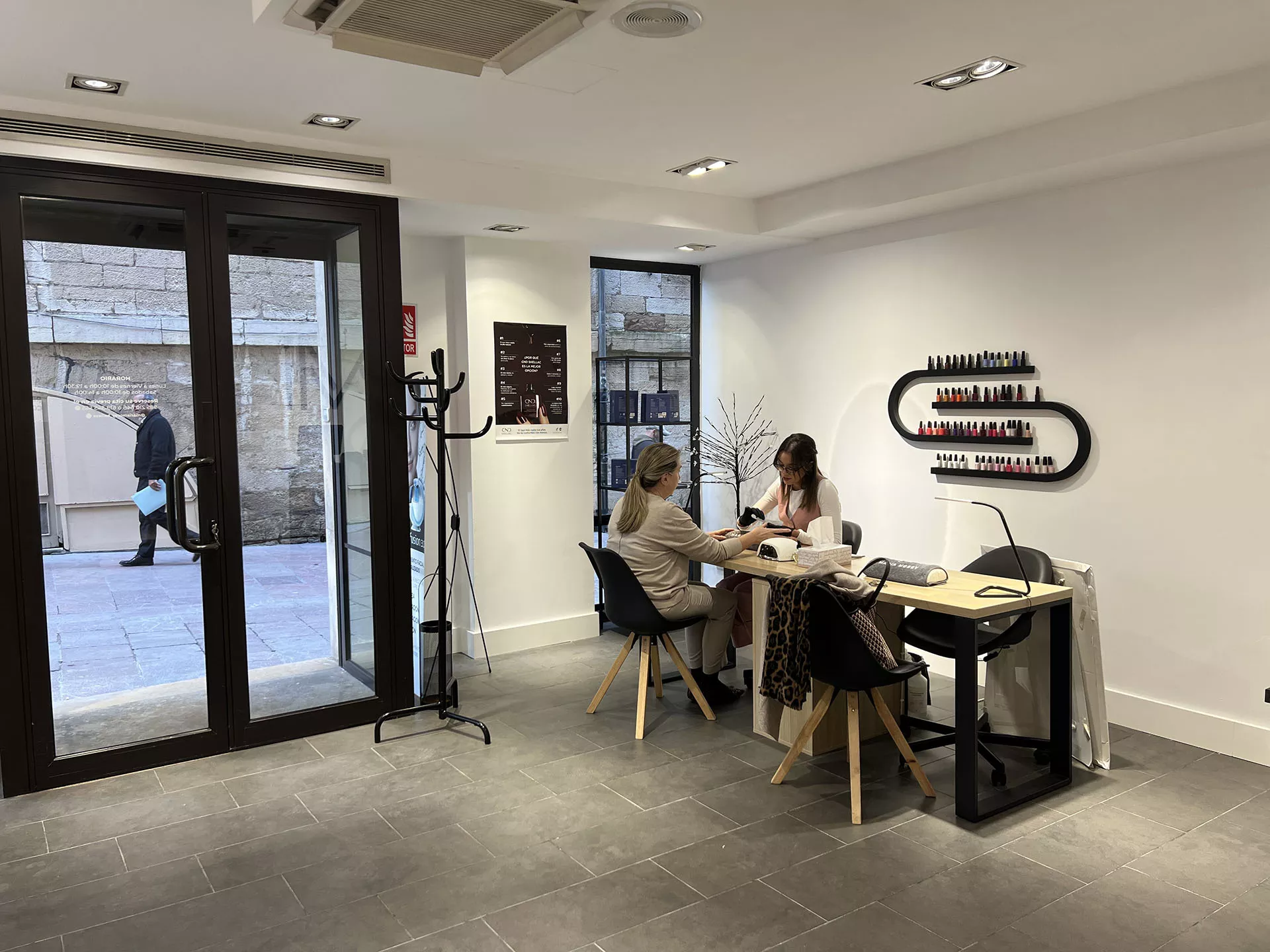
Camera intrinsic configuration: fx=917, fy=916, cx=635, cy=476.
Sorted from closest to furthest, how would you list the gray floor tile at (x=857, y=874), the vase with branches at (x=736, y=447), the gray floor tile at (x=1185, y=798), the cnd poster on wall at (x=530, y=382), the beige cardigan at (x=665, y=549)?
the gray floor tile at (x=857, y=874) < the gray floor tile at (x=1185, y=798) < the beige cardigan at (x=665, y=549) < the cnd poster on wall at (x=530, y=382) < the vase with branches at (x=736, y=447)

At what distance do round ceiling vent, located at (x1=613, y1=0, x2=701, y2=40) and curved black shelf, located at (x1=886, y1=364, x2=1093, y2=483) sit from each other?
268 centimetres

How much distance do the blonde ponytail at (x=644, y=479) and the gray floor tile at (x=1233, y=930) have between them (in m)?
2.54

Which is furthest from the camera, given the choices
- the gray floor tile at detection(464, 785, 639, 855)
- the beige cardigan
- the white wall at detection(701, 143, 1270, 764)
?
the beige cardigan

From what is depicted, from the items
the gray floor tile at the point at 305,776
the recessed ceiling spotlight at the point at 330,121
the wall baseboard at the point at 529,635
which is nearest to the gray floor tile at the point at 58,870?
the gray floor tile at the point at 305,776

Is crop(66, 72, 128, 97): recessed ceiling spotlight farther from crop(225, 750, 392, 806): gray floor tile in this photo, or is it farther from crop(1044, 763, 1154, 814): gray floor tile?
crop(1044, 763, 1154, 814): gray floor tile

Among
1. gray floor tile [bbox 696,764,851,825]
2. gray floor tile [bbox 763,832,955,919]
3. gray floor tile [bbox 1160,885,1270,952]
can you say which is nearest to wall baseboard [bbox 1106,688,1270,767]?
gray floor tile [bbox 1160,885,1270,952]

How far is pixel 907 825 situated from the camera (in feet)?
11.1

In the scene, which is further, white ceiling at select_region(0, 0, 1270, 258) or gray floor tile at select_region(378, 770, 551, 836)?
gray floor tile at select_region(378, 770, 551, 836)

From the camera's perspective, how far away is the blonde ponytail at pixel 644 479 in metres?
4.31

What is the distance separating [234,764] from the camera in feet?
13.2

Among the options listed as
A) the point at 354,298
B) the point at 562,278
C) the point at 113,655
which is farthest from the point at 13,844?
the point at 562,278

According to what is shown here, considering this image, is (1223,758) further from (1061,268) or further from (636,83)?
(636,83)

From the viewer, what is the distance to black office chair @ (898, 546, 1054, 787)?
3695mm

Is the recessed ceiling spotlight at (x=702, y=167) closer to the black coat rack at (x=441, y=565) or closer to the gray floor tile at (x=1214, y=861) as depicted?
the black coat rack at (x=441, y=565)
